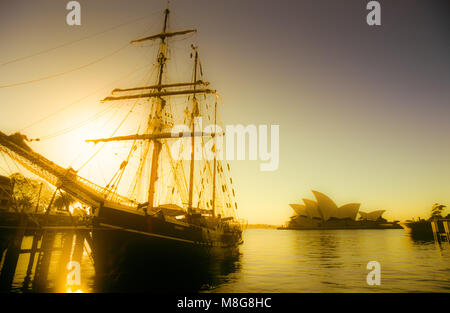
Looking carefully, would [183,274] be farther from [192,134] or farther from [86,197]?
[192,134]

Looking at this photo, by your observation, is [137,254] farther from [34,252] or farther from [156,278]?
[34,252]

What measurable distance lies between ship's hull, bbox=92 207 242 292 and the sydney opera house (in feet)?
422

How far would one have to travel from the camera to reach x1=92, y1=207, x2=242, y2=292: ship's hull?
1522 cm

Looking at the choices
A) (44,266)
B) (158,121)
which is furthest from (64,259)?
(158,121)

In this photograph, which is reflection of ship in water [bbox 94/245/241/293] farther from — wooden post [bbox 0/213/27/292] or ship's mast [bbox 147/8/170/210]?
ship's mast [bbox 147/8/170/210]

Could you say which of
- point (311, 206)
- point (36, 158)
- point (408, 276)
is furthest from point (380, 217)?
point (36, 158)

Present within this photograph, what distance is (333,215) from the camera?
137 meters

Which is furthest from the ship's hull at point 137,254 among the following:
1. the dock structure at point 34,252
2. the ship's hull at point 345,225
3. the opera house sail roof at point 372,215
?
the opera house sail roof at point 372,215

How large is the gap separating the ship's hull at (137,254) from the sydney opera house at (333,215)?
129 m

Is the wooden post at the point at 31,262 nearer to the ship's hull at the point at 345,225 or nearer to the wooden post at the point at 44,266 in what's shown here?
the wooden post at the point at 44,266

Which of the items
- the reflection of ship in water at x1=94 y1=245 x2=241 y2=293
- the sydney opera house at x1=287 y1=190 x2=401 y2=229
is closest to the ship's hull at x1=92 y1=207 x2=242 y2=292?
the reflection of ship in water at x1=94 y1=245 x2=241 y2=293

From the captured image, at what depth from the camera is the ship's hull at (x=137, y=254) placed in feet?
49.9
